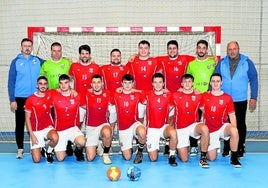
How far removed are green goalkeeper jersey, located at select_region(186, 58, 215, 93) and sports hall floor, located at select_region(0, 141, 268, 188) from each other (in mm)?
1222

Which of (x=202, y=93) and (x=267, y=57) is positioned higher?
(x=267, y=57)

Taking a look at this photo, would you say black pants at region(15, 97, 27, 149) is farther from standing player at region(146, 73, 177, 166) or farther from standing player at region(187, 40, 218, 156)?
standing player at region(187, 40, 218, 156)

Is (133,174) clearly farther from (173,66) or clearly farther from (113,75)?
(173,66)

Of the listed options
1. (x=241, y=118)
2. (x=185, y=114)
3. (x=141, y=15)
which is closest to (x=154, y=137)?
(x=185, y=114)

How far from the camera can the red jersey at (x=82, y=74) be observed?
7.30 metres

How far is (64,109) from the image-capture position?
6.94 m

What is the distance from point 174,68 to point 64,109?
78.5 inches

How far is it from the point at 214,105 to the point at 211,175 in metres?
1.25

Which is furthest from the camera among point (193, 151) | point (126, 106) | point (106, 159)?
point (193, 151)

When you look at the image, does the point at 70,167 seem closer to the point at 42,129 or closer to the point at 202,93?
the point at 42,129

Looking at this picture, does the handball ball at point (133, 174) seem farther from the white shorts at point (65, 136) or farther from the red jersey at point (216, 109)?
the red jersey at point (216, 109)

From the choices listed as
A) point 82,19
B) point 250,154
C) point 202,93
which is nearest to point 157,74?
point 202,93

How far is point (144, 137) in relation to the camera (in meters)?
6.87

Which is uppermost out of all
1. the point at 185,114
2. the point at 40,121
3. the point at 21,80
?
the point at 21,80
